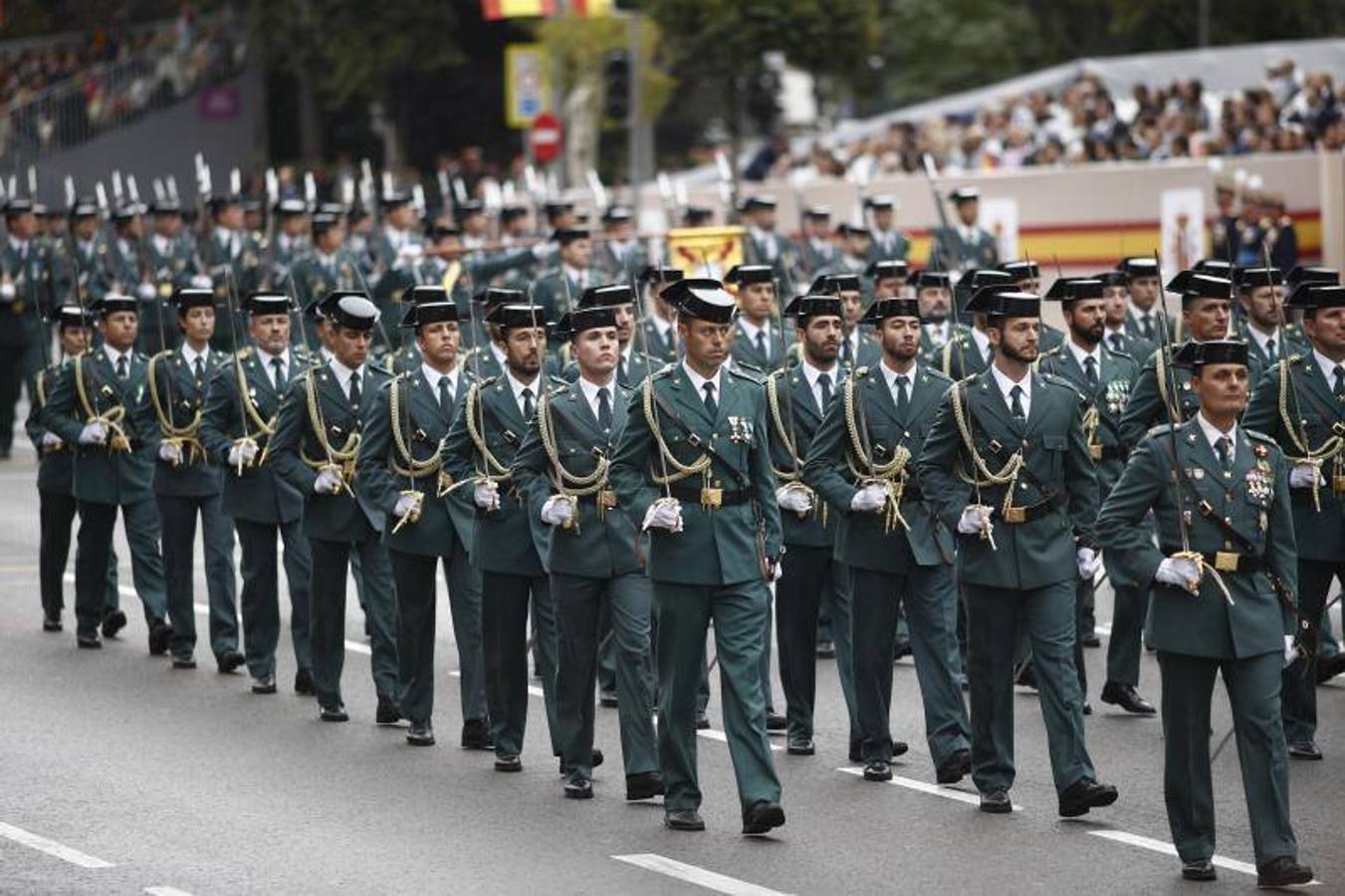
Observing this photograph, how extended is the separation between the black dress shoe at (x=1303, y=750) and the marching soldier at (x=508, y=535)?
130 inches

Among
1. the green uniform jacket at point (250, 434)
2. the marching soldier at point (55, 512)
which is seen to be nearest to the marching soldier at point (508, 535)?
the green uniform jacket at point (250, 434)

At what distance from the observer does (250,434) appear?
15.6 meters

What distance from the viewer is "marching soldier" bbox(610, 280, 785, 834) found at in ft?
38.0

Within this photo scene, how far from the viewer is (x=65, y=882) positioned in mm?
10633

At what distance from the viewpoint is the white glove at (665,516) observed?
1145 cm

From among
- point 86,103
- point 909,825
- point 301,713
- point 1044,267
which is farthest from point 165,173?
point 909,825

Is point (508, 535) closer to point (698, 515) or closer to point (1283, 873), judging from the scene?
point (698, 515)

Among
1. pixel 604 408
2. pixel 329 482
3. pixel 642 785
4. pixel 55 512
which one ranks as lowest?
pixel 642 785

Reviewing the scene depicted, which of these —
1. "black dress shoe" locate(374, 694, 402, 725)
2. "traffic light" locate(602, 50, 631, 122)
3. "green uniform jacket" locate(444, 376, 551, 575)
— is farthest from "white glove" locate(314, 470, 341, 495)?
"traffic light" locate(602, 50, 631, 122)

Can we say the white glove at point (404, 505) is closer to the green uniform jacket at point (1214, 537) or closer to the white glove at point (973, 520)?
the white glove at point (973, 520)

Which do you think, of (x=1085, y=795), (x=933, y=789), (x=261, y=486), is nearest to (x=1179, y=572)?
(x=1085, y=795)

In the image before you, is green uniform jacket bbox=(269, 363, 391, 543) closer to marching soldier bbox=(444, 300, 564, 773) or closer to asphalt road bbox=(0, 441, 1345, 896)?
asphalt road bbox=(0, 441, 1345, 896)

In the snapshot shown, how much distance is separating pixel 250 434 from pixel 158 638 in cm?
145

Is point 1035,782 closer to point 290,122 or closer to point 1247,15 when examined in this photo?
point 1247,15
